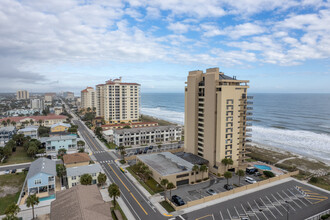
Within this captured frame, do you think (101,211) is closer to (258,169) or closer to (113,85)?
(258,169)

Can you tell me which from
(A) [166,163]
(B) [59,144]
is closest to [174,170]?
(A) [166,163]

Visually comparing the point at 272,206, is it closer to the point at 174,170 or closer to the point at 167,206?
the point at 167,206

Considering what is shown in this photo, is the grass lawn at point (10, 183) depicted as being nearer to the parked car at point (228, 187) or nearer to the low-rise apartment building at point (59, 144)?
the low-rise apartment building at point (59, 144)

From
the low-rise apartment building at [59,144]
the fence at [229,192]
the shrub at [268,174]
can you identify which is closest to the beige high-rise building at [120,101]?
the low-rise apartment building at [59,144]

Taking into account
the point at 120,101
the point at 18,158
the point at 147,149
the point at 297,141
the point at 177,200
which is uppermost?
the point at 120,101

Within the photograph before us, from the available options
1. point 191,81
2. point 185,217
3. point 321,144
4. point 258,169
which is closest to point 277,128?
point 321,144

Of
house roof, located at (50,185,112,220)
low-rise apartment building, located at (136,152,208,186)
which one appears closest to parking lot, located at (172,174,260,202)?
low-rise apartment building, located at (136,152,208,186)

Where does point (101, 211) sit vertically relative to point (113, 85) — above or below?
below
